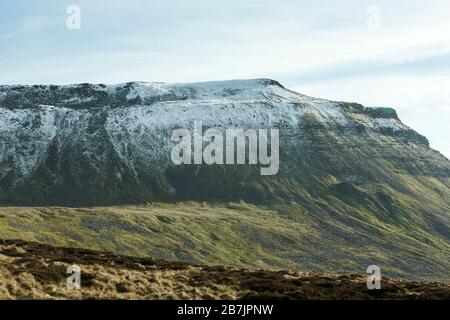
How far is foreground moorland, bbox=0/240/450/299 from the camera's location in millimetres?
33875

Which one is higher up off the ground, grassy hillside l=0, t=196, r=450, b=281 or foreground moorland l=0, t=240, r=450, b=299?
foreground moorland l=0, t=240, r=450, b=299

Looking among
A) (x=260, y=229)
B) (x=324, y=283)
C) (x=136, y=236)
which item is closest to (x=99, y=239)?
(x=136, y=236)

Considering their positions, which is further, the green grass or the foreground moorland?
the green grass

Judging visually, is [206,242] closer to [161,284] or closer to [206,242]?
[206,242]

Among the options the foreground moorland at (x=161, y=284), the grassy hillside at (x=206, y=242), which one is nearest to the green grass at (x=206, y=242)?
the grassy hillside at (x=206, y=242)

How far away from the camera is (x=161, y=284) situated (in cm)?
3850

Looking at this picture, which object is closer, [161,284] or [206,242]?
[161,284]

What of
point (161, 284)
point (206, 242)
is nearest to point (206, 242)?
point (206, 242)

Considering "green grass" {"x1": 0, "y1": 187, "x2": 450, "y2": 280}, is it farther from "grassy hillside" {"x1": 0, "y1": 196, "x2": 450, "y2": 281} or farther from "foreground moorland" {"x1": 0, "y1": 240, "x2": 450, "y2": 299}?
"foreground moorland" {"x1": 0, "y1": 240, "x2": 450, "y2": 299}

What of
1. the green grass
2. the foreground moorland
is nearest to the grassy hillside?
the green grass

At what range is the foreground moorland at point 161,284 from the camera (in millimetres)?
33875

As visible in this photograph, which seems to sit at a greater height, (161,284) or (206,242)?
(161,284)
